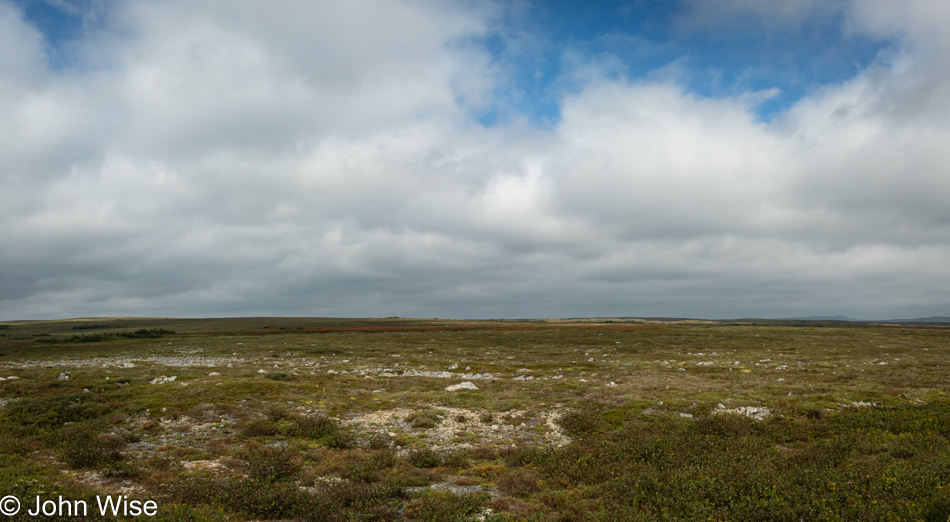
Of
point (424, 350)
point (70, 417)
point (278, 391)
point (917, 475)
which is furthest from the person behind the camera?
point (424, 350)

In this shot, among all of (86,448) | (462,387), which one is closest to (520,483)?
(86,448)

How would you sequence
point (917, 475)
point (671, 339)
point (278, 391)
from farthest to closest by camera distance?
1. point (671, 339)
2. point (278, 391)
3. point (917, 475)

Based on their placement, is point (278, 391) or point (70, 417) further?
point (278, 391)

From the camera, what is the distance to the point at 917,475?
10328mm

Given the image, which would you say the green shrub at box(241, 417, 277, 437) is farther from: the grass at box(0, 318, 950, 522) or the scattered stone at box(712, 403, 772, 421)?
the scattered stone at box(712, 403, 772, 421)

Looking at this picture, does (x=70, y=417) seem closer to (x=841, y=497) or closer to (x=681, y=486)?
(x=681, y=486)

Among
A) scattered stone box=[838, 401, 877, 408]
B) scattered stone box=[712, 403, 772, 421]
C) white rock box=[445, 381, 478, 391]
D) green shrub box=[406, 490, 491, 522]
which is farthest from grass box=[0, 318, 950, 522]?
white rock box=[445, 381, 478, 391]

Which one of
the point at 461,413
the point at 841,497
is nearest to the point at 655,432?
the point at 841,497

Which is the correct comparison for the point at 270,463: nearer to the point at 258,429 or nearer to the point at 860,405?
the point at 258,429

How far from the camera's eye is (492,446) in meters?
15.5

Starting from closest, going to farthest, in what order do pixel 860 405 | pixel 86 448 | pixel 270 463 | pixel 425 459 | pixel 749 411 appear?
pixel 270 463 → pixel 86 448 → pixel 425 459 → pixel 749 411 → pixel 860 405

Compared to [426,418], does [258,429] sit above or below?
above

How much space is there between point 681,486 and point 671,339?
60857 millimetres

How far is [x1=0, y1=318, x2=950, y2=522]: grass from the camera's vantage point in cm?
1009
